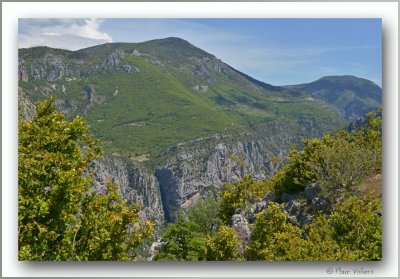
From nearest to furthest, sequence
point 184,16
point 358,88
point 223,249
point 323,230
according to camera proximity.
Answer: point 184,16 < point 223,249 < point 323,230 < point 358,88

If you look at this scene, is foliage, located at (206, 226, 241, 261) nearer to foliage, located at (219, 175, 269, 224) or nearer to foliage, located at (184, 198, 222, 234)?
foliage, located at (184, 198, 222, 234)

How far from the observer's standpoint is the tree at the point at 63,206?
6473 millimetres

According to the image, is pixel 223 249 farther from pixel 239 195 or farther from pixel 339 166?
pixel 239 195

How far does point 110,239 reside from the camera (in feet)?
23.1

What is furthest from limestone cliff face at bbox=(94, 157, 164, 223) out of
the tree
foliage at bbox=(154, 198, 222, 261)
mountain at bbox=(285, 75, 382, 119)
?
the tree

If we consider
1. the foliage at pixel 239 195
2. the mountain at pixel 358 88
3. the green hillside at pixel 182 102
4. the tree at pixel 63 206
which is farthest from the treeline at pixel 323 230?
the green hillside at pixel 182 102

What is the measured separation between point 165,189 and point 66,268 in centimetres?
11494

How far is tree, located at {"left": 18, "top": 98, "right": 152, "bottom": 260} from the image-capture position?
6.47 metres

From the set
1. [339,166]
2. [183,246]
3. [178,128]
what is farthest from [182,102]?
[183,246]

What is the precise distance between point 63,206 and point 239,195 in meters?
10.0

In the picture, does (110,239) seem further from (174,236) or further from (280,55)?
(280,55)

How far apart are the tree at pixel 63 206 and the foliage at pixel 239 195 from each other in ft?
20.7

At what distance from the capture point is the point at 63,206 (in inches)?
255

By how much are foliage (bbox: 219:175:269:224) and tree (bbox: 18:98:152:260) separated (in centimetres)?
631
